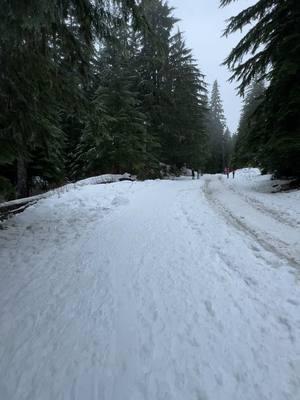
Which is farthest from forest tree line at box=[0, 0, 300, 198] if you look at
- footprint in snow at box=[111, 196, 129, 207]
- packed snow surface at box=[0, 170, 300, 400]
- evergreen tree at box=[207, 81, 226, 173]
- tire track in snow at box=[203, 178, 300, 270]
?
evergreen tree at box=[207, 81, 226, 173]

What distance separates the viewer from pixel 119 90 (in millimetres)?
22000

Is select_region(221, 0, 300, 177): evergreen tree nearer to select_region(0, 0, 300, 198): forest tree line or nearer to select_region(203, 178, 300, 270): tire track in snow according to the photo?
select_region(0, 0, 300, 198): forest tree line

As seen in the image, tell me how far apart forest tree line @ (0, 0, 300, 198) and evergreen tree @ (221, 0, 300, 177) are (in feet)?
0.15

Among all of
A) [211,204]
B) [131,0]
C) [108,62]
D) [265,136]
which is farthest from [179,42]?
[131,0]

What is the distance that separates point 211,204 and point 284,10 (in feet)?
31.7

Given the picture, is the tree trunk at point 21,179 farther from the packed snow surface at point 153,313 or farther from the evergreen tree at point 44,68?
the packed snow surface at point 153,313

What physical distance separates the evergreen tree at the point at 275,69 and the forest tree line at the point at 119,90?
1.8 inches

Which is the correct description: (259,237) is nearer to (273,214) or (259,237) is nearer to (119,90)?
(273,214)

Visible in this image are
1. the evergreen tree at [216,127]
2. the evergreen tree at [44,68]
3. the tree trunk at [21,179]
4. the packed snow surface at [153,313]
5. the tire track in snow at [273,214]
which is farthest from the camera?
the evergreen tree at [216,127]

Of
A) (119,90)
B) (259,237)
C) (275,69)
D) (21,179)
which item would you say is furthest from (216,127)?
(259,237)

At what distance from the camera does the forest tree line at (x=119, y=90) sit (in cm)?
612

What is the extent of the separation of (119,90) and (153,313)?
67.3 feet

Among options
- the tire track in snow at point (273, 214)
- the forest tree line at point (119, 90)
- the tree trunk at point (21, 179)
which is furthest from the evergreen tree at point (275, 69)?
the tree trunk at point (21, 179)

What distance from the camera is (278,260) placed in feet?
16.7
